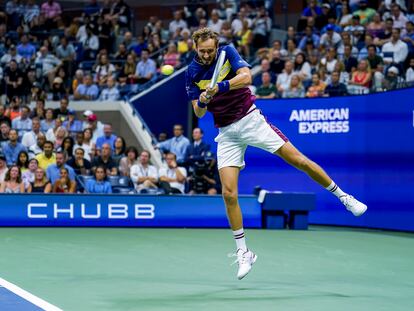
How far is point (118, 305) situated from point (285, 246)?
18.5ft

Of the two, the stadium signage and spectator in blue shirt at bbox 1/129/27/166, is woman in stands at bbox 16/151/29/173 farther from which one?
the stadium signage

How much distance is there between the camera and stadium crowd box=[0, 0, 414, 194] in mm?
17125

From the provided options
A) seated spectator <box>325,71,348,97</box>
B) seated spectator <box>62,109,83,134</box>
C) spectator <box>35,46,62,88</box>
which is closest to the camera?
seated spectator <box>325,71,348,97</box>

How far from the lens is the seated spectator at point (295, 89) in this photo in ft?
59.9

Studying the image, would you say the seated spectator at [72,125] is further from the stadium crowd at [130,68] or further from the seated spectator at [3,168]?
the seated spectator at [3,168]

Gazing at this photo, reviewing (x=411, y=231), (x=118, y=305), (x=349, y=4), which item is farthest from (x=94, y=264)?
(x=349, y=4)

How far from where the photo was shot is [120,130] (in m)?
21.6

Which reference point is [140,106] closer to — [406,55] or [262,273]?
[406,55]

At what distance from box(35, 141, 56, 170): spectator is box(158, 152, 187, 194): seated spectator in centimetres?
210

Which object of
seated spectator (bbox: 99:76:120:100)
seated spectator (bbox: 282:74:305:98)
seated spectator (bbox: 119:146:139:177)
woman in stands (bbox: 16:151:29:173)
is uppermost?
seated spectator (bbox: 282:74:305:98)

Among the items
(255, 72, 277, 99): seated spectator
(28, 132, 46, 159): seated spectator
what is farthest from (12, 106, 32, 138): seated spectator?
(255, 72, 277, 99): seated spectator

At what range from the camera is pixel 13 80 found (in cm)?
2195

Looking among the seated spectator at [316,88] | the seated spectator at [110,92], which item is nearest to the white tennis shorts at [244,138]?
the seated spectator at [316,88]

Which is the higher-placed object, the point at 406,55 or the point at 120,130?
the point at 406,55
